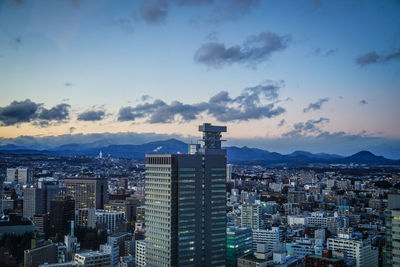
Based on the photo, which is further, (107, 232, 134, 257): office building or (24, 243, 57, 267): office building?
(107, 232, 134, 257): office building

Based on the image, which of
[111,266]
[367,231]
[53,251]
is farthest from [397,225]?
[367,231]

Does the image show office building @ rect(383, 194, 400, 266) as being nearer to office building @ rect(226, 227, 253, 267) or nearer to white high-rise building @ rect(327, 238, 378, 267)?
white high-rise building @ rect(327, 238, 378, 267)

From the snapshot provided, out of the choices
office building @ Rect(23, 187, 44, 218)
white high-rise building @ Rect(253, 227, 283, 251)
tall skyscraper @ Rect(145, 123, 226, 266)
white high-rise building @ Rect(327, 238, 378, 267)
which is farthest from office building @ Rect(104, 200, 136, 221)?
white high-rise building @ Rect(327, 238, 378, 267)

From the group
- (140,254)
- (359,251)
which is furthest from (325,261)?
(140,254)

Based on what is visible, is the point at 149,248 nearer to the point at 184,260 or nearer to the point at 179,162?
the point at 184,260

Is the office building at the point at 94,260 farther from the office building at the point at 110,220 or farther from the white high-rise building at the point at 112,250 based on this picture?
the office building at the point at 110,220

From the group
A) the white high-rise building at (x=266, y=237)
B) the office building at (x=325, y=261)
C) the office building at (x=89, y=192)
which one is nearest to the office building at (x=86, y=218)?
the office building at (x=89, y=192)

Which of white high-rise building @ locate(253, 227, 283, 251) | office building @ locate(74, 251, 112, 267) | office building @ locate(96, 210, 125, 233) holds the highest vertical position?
office building @ locate(74, 251, 112, 267)
